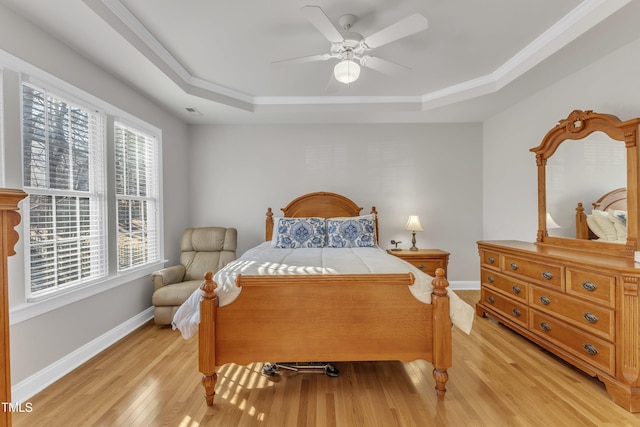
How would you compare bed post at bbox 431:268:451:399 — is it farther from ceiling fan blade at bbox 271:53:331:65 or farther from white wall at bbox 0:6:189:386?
white wall at bbox 0:6:189:386

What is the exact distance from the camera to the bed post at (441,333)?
6.20ft

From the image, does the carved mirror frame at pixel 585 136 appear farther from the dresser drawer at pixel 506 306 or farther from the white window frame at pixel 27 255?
the white window frame at pixel 27 255

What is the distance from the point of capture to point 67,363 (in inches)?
90.7

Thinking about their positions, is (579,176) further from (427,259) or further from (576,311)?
(427,259)

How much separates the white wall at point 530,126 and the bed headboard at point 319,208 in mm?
1680

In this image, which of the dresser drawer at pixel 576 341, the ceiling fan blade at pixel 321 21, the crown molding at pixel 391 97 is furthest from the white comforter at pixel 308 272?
the crown molding at pixel 391 97

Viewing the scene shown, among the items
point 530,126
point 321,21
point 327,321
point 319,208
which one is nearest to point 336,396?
point 327,321

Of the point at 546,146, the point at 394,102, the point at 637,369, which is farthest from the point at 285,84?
the point at 637,369

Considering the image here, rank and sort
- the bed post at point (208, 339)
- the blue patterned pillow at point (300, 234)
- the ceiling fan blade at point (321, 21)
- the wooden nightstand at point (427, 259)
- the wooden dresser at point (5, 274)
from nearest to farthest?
the wooden dresser at point (5, 274) < the ceiling fan blade at point (321, 21) < the bed post at point (208, 339) < the blue patterned pillow at point (300, 234) < the wooden nightstand at point (427, 259)

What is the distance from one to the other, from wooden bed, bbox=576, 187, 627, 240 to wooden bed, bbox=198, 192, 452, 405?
64.7 inches

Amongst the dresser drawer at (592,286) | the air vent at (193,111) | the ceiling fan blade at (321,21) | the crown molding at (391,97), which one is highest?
the crown molding at (391,97)

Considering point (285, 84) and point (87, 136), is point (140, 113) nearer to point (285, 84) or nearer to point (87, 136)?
point (87, 136)

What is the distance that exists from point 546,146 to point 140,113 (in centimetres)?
422

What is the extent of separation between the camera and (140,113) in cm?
329
